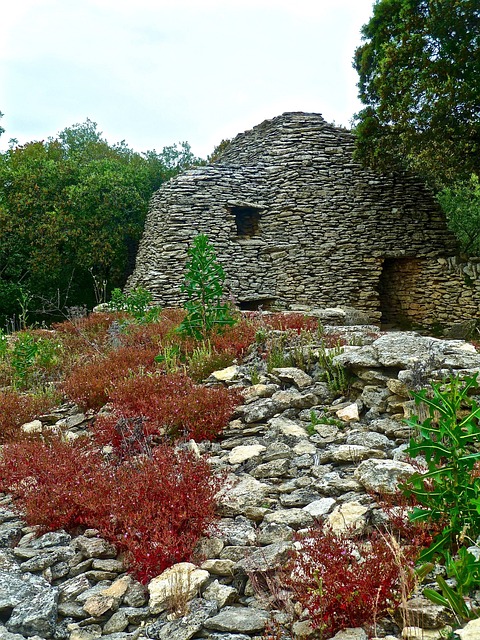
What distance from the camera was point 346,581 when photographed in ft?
8.60

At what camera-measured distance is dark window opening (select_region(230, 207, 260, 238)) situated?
61.2 feet

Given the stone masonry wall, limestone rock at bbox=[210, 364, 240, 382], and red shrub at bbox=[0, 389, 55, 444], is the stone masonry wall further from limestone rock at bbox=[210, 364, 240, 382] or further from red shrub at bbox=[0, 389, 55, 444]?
red shrub at bbox=[0, 389, 55, 444]

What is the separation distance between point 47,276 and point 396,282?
11995 mm

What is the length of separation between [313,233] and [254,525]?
49.1 ft

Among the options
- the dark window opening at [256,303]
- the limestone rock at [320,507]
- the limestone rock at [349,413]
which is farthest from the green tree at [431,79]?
the limestone rock at [320,507]

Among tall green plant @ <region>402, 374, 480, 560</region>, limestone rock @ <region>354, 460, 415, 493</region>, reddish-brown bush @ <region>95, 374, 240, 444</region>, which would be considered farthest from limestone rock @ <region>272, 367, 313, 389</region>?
tall green plant @ <region>402, 374, 480, 560</region>

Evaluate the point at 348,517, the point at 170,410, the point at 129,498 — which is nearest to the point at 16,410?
the point at 170,410

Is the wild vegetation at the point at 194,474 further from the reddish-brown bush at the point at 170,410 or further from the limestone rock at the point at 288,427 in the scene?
the limestone rock at the point at 288,427

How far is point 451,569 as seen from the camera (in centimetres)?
258

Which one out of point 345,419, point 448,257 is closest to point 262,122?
point 448,257

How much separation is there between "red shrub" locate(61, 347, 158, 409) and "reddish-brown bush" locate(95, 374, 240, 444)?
0.52 metres

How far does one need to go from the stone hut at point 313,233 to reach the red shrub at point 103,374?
31.6 feet

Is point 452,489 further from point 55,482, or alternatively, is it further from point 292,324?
point 292,324

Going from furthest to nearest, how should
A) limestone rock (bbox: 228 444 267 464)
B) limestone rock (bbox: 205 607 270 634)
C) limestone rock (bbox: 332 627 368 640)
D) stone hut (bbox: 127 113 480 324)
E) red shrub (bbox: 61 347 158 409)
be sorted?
stone hut (bbox: 127 113 480 324), red shrub (bbox: 61 347 158 409), limestone rock (bbox: 228 444 267 464), limestone rock (bbox: 205 607 270 634), limestone rock (bbox: 332 627 368 640)
